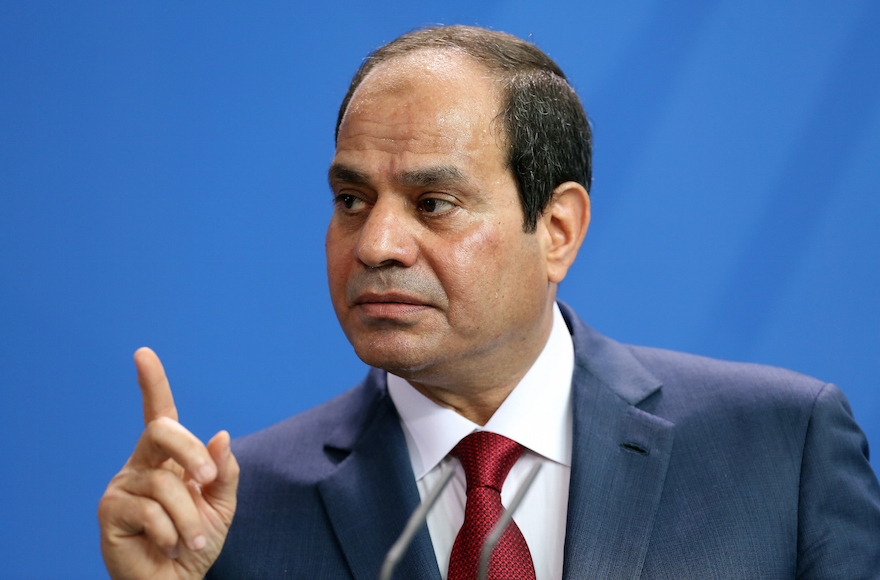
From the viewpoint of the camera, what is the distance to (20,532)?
281 cm

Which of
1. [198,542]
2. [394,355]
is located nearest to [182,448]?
[198,542]

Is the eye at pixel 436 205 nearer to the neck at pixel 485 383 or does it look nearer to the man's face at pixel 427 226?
the man's face at pixel 427 226

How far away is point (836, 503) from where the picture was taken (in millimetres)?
2010

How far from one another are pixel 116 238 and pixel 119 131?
307mm

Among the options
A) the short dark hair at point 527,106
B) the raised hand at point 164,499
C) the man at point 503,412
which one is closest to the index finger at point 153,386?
the raised hand at point 164,499

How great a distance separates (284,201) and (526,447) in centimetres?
126

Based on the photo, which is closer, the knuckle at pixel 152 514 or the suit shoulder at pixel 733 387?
the knuckle at pixel 152 514

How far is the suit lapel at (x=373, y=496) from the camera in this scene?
2.00 metres

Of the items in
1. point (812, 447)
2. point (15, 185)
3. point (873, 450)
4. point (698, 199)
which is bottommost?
point (873, 450)

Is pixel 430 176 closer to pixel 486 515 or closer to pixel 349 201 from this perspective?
pixel 349 201

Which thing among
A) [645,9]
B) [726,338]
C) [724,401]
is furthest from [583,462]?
[645,9]

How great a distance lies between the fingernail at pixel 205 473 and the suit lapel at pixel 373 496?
1.81 ft

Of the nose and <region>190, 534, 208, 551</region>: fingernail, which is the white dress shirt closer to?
the nose

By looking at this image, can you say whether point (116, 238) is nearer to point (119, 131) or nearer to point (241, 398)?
point (119, 131)
